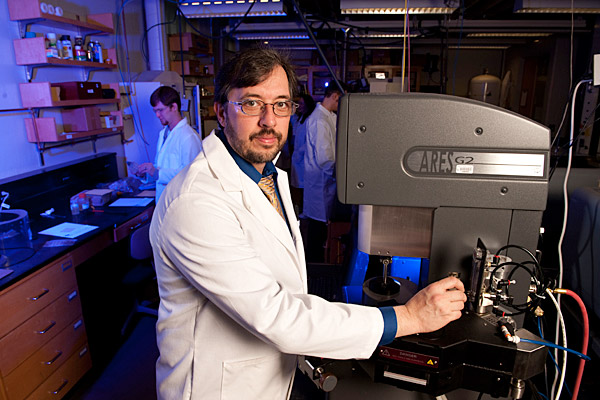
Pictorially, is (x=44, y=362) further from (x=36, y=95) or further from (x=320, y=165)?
(x=320, y=165)

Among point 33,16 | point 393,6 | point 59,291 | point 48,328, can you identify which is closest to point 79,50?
point 33,16

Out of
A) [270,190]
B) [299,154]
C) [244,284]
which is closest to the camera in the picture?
[244,284]

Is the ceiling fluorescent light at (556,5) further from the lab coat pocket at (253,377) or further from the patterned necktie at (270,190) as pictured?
the lab coat pocket at (253,377)

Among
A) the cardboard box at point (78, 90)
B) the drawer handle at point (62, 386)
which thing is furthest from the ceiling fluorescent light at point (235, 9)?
the drawer handle at point (62, 386)

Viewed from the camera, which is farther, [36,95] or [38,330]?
[36,95]

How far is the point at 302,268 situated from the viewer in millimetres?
1138

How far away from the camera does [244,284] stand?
0.78 metres

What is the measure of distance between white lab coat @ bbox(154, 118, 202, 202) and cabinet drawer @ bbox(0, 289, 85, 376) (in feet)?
3.48

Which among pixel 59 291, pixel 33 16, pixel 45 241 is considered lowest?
pixel 59 291

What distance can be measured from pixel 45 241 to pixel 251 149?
5.59 feet

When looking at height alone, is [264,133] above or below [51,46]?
below

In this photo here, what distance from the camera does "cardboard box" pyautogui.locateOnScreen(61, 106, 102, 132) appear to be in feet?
9.09

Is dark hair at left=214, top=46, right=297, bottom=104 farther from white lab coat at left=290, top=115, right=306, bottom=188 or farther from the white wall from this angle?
white lab coat at left=290, top=115, right=306, bottom=188

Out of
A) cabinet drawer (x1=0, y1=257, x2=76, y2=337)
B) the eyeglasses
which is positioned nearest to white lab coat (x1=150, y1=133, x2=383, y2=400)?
the eyeglasses
